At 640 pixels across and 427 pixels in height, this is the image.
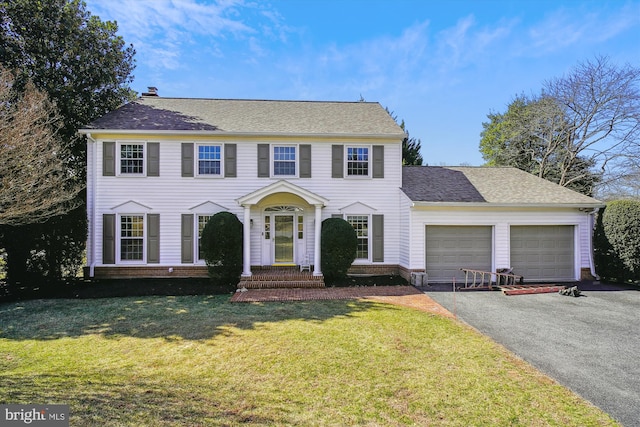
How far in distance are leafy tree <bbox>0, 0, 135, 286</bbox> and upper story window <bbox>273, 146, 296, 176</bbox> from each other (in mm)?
7375

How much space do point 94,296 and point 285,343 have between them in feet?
24.5

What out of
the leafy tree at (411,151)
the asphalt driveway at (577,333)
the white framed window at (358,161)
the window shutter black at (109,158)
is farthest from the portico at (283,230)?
the leafy tree at (411,151)

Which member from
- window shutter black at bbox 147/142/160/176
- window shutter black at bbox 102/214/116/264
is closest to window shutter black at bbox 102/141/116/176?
window shutter black at bbox 147/142/160/176

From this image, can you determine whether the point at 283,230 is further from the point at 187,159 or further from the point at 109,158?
the point at 109,158

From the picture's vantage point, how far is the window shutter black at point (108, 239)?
39.0 ft

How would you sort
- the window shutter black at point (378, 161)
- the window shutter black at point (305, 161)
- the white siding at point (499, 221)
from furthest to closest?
the window shutter black at point (378, 161)
the window shutter black at point (305, 161)
the white siding at point (499, 221)

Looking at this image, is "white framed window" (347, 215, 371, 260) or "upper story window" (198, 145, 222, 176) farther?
"white framed window" (347, 215, 371, 260)

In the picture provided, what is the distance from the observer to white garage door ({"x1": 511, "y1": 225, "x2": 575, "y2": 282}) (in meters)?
11.7

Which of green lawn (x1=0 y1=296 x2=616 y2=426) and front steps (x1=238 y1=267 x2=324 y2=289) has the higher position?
front steps (x1=238 y1=267 x2=324 y2=289)

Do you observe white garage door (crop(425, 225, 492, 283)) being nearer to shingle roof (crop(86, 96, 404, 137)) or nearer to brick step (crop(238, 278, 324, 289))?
shingle roof (crop(86, 96, 404, 137))

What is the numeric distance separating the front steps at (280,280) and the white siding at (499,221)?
3.80m

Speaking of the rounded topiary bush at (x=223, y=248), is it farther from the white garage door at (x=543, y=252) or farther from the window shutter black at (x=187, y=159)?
the white garage door at (x=543, y=252)

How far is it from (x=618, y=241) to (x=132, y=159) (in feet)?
60.5

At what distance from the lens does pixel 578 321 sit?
717 centimetres
